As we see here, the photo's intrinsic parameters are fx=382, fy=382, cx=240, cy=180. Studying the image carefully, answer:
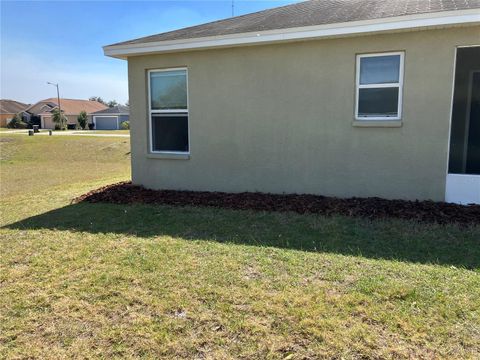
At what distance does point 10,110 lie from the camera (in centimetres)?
8050

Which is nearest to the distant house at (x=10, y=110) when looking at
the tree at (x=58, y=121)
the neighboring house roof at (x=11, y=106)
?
the neighboring house roof at (x=11, y=106)

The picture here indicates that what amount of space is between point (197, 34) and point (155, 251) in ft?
17.7

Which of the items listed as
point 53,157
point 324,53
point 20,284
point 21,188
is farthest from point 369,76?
point 53,157

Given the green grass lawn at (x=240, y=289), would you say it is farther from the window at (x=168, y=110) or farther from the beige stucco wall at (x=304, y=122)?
the window at (x=168, y=110)

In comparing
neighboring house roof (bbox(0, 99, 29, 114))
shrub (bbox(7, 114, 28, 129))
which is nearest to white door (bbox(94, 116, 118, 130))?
shrub (bbox(7, 114, 28, 129))

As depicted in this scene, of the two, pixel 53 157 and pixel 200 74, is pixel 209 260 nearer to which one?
pixel 200 74

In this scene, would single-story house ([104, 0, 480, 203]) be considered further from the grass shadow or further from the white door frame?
the grass shadow

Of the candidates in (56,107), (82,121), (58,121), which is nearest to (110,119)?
(82,121)

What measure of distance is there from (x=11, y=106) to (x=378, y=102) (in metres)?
93.3

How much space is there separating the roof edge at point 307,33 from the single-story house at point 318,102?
0.02 meters

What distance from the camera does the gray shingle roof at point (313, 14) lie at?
689 centimetres

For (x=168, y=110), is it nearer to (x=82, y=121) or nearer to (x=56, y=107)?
(x=82, y=121)

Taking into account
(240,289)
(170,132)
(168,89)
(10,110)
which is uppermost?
(10,110)

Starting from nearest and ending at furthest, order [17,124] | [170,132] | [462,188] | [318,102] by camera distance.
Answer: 1. [462,188]
2. [318,102]
3. [170,132]
4. [17,124]
